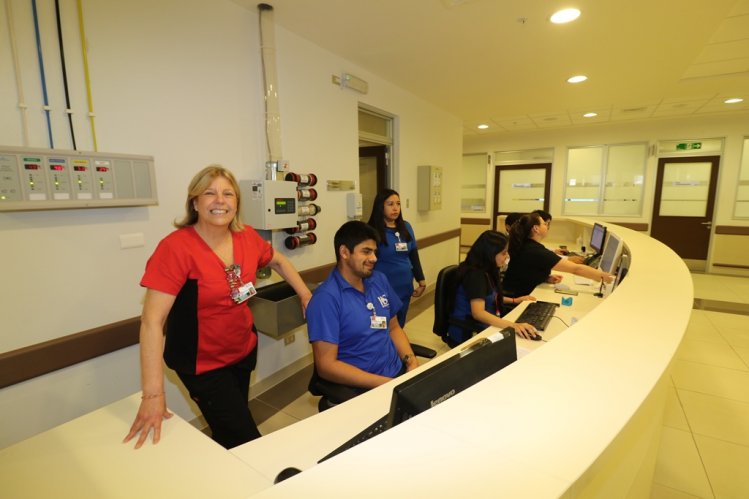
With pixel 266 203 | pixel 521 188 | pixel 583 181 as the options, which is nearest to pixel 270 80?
pixel 266 203

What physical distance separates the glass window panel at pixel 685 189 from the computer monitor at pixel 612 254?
4.78m

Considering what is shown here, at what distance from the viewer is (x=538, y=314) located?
2.21 metres

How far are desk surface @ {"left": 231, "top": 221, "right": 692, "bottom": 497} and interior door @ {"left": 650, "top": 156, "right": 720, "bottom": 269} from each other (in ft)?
23.4

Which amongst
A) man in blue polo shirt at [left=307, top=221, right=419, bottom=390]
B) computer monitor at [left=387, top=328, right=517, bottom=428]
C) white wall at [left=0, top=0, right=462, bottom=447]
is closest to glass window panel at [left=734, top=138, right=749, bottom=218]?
white wall at [left=0, top=0, right=462, bottom=447]

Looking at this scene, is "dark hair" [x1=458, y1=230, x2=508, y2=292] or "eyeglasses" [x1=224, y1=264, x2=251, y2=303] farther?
"dark hair" [x1=458, y1=230, x2=508, y2=292]

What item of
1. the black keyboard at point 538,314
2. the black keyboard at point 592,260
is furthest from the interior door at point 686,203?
Result: the black keyboard at point 538,314

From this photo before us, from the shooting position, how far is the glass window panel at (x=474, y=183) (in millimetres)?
8367

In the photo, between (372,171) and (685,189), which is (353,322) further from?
(685,189)

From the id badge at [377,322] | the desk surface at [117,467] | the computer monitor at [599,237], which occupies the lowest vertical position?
the desk surface at [117,467]

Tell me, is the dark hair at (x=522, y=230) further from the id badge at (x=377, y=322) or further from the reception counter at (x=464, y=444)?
the id badge at (x=377, y=322)

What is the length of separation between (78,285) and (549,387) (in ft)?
6.83

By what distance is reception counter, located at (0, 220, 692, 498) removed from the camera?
0.52 metres

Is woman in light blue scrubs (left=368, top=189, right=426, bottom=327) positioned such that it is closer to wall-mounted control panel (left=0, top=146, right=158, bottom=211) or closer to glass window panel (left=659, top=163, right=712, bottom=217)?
wall-mounted control panel (left=0, top=146, right=158, bottom=211)

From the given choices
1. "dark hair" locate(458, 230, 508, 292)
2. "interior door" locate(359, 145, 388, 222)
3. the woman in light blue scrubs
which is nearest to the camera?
"dark hair" locate(458, 230, 508, 292)
